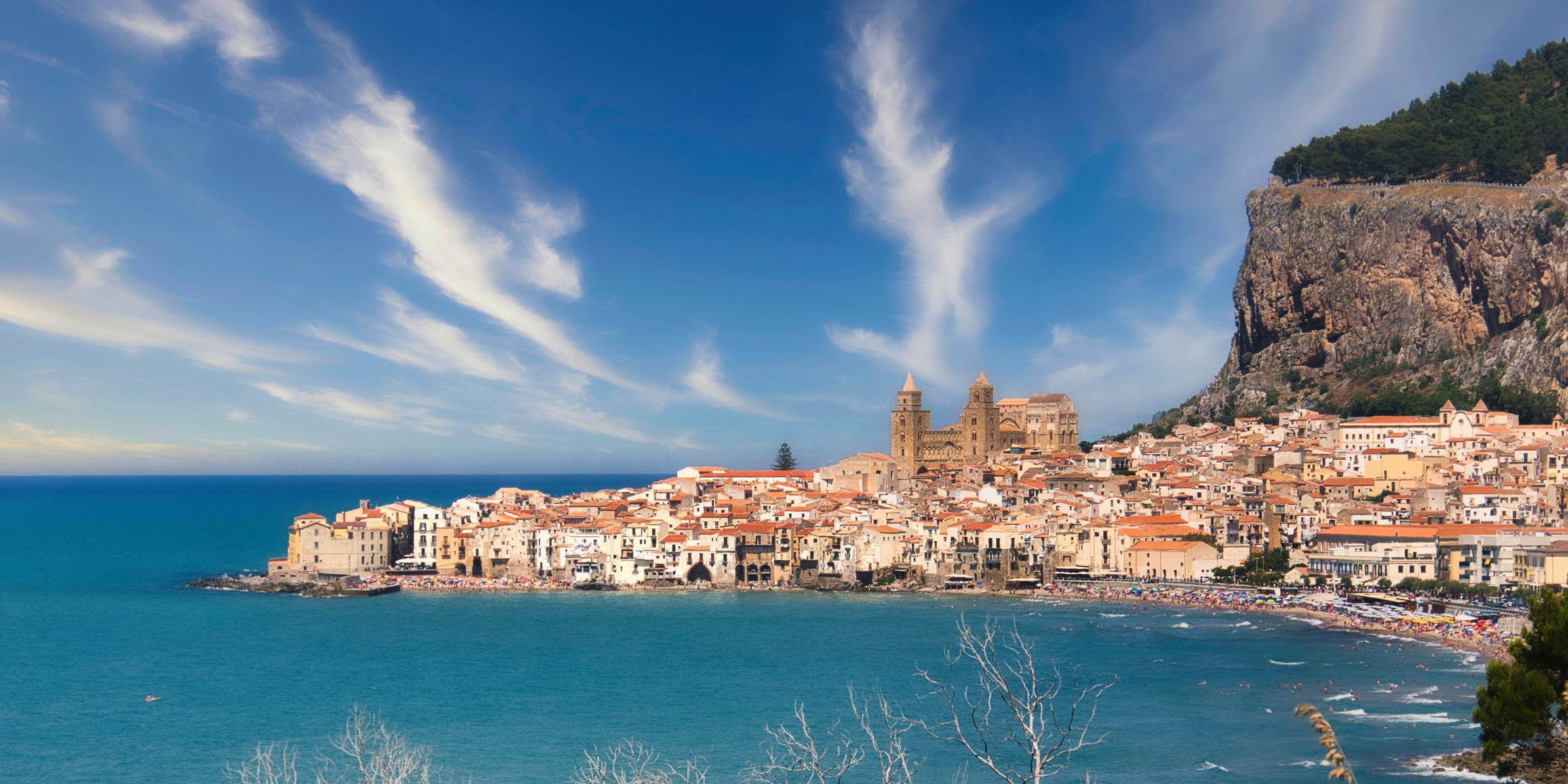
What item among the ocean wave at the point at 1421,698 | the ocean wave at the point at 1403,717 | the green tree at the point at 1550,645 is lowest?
the ocean wave at the point at 1403,717

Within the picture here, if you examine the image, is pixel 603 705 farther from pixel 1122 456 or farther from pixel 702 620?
pixel 1122 456

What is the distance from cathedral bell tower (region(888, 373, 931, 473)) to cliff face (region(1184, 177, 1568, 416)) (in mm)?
24958

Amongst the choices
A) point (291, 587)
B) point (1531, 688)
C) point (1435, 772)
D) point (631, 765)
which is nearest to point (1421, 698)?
point (1435, 772)

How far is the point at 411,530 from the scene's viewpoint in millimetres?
66625

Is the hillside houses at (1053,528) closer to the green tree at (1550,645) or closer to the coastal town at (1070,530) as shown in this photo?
the coastal town at (1070,530)

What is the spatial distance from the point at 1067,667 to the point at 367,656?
22.5 meters

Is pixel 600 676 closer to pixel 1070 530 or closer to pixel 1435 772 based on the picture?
pixel 1435 772

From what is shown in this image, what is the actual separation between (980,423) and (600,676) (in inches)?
2469

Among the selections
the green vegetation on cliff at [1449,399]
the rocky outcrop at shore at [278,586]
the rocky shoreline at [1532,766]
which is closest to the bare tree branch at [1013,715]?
the rocky shoreline at [1532,766]

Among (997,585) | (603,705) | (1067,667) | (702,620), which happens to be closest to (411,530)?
(702,620)

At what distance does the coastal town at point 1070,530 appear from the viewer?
5388 cm

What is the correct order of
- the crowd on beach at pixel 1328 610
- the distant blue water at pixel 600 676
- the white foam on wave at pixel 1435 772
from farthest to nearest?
the crowd on beach at pixel 1328 610, the distant blue water at pixel 600 676, the white foam on wave at pixel 1435 772

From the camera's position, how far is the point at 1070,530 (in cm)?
5966

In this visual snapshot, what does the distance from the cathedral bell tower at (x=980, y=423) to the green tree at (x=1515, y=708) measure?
71.8 metres
